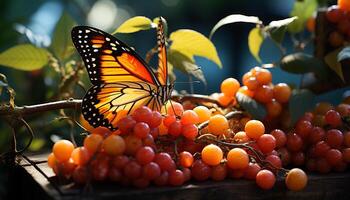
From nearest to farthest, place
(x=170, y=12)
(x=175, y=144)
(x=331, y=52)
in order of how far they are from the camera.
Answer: (x=175, y=144)
(x=331, y=52)
(x=170, y=12)

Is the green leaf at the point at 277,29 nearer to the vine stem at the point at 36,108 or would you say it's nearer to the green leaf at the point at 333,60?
the green leaf at the point at 333,60

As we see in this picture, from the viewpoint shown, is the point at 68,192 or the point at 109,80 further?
the point at 109,80

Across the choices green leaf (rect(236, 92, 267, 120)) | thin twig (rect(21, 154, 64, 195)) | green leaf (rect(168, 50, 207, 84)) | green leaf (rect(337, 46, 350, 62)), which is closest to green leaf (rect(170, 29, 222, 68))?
Answer: green leaf (rect(168, 50, 207, 84))

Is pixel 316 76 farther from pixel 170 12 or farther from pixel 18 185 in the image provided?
pixel 170 12

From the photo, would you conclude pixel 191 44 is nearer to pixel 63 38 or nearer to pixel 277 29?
pixel 277 29

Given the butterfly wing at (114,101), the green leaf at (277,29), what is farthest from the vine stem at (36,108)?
the green leaf at (277,29)

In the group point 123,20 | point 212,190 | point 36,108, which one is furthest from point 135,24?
point 123,20

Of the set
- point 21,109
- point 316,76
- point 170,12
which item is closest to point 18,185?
point 21,109
